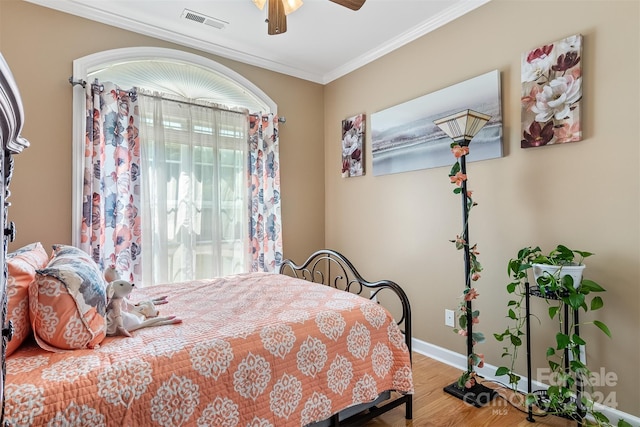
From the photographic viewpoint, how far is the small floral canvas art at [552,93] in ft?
6.43

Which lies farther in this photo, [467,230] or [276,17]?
[467,230]

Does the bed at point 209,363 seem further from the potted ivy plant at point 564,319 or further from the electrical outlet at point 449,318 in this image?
the electrical outlet at point 449,318

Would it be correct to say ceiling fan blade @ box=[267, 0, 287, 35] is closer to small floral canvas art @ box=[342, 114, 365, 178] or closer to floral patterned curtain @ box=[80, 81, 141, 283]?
floral patterned curtain @ box=[80, 81, 141, 283]

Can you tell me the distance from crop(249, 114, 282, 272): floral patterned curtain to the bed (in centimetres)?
124

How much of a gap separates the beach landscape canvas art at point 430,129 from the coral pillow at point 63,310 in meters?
2.44

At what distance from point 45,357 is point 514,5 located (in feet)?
10.4

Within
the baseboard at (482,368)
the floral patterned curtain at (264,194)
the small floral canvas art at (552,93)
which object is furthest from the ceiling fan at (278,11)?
the baseboard at (482,368)

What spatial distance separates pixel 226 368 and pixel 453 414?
1.45 meters

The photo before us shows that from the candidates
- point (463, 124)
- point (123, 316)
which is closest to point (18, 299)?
point (123, 316)

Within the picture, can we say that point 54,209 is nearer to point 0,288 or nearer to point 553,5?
point 0,288

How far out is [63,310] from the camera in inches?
48.6

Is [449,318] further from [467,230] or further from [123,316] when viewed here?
[123,316]

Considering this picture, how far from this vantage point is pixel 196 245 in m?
3.00

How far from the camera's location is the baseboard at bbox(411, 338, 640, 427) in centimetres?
184
